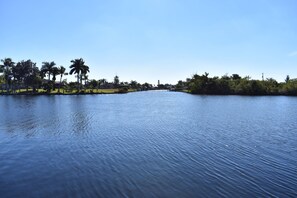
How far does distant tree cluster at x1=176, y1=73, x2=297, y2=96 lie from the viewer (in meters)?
110

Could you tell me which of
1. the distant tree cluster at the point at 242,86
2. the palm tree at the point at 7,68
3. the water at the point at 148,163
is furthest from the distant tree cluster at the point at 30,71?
the water at the point at 148,163

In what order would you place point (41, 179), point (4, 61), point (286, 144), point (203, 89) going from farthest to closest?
point (203, 89), point (4, 61), point (286, 144), point (41, 179)

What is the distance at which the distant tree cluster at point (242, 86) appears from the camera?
10956cm

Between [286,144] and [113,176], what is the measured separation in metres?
14.5

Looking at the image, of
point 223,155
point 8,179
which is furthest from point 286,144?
point 8,179

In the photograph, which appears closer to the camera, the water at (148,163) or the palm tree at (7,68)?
the water at (148,163)

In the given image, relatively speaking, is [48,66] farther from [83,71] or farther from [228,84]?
[228,84]

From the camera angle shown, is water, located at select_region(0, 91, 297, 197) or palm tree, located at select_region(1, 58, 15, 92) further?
palm tree, located at select_region(1, 58, 15, 92)

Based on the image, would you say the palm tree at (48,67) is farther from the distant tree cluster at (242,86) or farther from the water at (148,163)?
the water at (148,163)

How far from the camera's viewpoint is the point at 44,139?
18922 mm

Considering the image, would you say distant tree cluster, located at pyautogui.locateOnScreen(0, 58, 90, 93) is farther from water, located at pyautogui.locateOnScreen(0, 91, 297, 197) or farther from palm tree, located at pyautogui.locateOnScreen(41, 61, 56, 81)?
water, located at pyautogui.locateOnScreen(0, 91, 297, 197)

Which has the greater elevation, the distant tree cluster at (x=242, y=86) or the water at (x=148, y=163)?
the distant tree cluster at (x=242, y=86)

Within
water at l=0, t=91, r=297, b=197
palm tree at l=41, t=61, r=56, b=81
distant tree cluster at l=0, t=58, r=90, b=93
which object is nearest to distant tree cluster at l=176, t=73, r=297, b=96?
distant tree cluster at l=0, t=58, r=90, b=93

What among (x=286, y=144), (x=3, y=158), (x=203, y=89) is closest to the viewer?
(x=3, y=158)
